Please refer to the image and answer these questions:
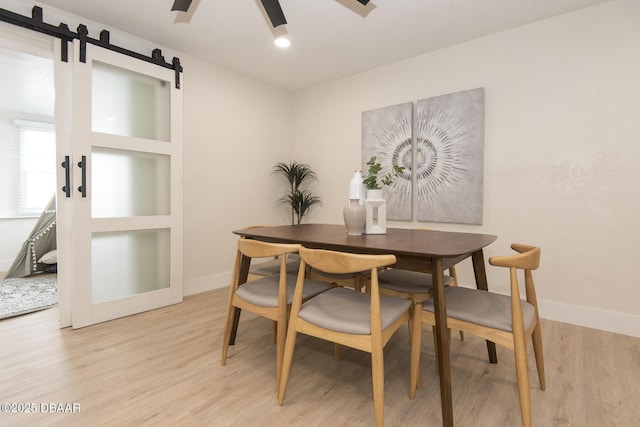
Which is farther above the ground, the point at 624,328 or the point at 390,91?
the point at 390,91

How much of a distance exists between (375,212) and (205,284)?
2.41 m

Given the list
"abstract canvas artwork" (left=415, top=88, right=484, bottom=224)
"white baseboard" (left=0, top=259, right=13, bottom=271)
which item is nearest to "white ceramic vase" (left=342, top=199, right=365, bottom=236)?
"abstract canvas artwork" (left=415, top=88, right=484, bottom=224)

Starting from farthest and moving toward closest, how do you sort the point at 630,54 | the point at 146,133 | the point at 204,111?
the point at 204,111 < the point at 146,133 < the point at 630,54

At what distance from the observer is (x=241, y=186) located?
13.2 ft

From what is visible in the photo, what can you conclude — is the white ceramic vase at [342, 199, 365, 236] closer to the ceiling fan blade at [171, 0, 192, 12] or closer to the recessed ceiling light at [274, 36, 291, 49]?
the ceiling fan blade at [171, 0, 192, 12]

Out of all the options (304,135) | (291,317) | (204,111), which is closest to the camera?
(291,317)

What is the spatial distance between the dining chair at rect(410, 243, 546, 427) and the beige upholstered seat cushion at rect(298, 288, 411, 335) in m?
0.18

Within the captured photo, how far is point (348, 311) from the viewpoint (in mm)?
1538

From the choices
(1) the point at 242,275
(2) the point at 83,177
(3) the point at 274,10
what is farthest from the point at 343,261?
(2) the point at 83,177

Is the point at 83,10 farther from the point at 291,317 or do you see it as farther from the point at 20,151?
the point at 20,151

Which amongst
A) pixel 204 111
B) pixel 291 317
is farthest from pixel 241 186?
pixel 291 317

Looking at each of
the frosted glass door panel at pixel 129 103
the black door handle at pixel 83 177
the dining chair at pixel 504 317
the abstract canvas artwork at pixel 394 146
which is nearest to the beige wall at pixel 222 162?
the frosted glass door panel at pixel 129 103

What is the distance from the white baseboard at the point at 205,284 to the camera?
346 centimetres

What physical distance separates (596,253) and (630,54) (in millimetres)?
1554
